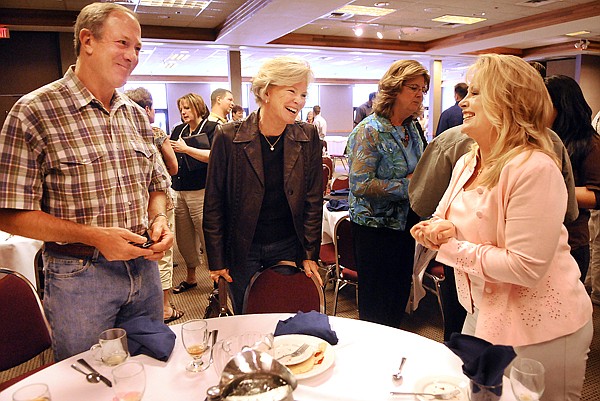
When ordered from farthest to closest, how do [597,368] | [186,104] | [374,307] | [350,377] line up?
[186,104]
[597,368]
[374,307]
[350,377]

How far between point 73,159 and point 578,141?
2.38 metres

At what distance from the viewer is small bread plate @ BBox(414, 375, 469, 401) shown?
112 centimetres

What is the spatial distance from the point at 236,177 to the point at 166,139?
107 centimetres

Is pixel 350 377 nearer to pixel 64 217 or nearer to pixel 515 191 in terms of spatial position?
pixel 515 191

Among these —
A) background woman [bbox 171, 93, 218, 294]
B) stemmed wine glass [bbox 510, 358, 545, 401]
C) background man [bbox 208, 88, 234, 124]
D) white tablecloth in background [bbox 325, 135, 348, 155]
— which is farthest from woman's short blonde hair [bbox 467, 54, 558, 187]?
white tablecloth in background [bbox 325, 135, 348, 155]

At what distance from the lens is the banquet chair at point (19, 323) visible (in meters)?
1.75

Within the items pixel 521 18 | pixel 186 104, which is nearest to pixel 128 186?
pixel 186 104

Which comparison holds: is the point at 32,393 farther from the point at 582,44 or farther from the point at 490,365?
the point at 582,44

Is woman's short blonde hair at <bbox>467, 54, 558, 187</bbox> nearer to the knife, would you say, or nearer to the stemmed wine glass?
the stemmed wine glass

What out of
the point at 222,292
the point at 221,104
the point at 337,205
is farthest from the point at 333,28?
the point at 222,292

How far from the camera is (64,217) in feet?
4.99

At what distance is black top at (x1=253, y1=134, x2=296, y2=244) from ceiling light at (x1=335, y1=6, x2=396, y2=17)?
6.81 meters

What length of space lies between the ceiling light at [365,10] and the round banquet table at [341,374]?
305 inches

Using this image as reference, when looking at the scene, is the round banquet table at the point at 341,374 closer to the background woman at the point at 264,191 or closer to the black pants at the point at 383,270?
the background woman at the point at 264,191
